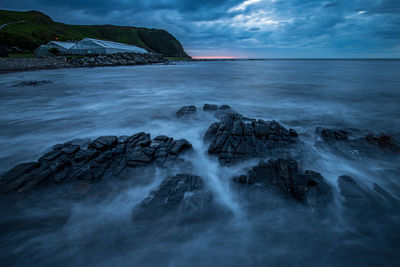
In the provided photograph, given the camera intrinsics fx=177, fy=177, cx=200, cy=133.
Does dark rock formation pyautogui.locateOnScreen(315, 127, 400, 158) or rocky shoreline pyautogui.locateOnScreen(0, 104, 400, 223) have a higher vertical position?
A: dark rock formation pyautogui.locateOnScreen(315, 127, 400, 158)

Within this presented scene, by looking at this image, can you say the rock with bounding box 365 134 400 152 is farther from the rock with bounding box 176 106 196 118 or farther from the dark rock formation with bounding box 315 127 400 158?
the rock with bounding box 176 106 196 118

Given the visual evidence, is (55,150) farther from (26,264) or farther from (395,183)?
(395,183)

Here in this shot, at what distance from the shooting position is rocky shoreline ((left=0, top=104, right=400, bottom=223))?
3.47m

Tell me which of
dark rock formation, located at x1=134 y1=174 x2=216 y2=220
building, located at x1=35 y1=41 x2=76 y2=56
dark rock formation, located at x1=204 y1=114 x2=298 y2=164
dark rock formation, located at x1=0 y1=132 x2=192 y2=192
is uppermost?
building, located at x1=35 y1=41 x2=76 y2=56

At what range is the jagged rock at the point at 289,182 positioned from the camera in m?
3.47

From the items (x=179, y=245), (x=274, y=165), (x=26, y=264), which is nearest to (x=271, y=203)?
(x=274, y=165)

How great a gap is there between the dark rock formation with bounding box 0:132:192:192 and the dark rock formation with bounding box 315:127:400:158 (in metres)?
4.35

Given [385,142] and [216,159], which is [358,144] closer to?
[385,142]

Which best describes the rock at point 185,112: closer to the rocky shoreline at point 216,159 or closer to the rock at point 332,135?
the rocky shoreline at point 216,159

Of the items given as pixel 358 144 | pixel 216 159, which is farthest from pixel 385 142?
pixel 216 159

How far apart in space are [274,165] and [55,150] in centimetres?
541

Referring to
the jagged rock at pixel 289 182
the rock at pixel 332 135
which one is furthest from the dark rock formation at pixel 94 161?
the rock at pixel 332 135

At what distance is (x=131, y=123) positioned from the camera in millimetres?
7461

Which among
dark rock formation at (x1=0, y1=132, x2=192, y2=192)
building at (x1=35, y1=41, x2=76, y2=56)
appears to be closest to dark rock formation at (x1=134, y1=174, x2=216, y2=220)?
dark rock formation at (x1=0, y1=132, x2=192, y2=192)
